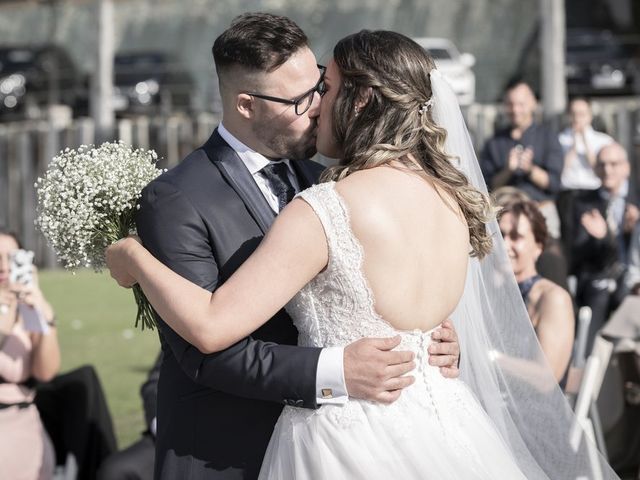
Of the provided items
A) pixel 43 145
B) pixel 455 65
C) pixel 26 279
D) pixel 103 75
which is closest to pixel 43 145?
pixel 43 145

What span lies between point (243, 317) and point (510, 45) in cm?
2598

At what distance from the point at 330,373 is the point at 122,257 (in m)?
0.68

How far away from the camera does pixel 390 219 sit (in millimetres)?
3035

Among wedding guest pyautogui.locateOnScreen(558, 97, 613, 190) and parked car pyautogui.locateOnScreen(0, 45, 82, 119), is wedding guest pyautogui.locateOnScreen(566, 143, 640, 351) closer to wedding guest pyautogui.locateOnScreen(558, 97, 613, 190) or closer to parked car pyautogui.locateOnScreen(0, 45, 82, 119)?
wedding guest pyautogui.locateOnScreen(558, 97, 613, 190)

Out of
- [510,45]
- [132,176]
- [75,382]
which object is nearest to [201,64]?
[510,45]

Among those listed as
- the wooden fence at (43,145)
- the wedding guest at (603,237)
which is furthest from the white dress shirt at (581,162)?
the wooden fence at (43,145)

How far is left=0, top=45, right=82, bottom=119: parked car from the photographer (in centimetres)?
2444

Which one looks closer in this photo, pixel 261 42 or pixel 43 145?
pixel 261 42

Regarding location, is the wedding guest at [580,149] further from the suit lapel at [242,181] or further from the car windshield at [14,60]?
the car windshield at [14,60]

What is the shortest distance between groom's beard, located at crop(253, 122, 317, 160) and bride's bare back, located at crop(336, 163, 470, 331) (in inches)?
13.1

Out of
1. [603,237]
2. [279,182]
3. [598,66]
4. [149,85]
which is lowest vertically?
[149,85]

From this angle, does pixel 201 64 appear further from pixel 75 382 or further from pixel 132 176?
pixel 132 176

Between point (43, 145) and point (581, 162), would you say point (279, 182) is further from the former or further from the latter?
point (43, 145)

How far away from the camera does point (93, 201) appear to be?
11.1 ft
